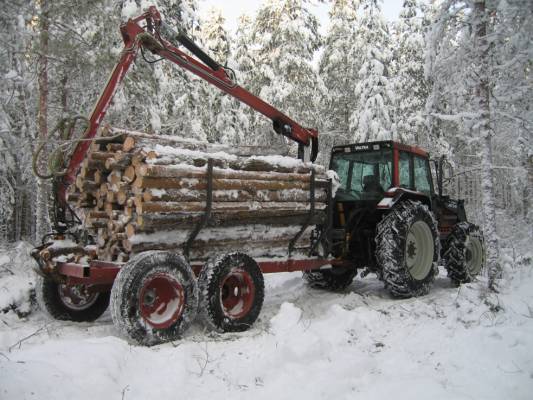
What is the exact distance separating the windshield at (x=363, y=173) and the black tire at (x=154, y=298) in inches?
145

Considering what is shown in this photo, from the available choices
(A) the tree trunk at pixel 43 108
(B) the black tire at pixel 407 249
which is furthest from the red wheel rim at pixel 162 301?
(A) the tree trunk at pixel 43 108

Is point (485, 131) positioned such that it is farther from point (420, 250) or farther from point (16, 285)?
point (16, 285)

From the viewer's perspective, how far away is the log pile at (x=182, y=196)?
5242 mm

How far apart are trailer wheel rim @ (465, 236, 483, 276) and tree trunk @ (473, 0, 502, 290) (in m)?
2.13

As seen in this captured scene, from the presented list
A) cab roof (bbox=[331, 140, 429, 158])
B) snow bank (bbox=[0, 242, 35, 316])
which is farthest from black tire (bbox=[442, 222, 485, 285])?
snow bank (bbox=[0, 242, 35, 316])

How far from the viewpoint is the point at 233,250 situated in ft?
20.1

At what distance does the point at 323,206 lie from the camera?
7.08 metres

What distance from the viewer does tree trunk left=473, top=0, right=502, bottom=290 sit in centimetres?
695

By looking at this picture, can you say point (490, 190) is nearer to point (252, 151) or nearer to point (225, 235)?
point (252, 151)

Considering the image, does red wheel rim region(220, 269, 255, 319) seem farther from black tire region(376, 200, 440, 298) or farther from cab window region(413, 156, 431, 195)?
cab window region(413, 156, 431, 195)

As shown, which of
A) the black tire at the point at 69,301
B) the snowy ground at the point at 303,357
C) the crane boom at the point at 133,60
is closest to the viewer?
the snowy ground at the point at 303,357

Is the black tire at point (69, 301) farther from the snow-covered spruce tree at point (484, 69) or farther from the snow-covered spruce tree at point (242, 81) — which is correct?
the snow-covered spruce tree at point (242, 81)

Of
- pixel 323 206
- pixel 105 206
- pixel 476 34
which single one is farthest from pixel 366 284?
pixel 105 206

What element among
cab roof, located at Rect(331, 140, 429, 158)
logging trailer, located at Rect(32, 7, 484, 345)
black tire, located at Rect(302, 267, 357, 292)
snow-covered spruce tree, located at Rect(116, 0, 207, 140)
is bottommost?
black tire, located at Rect(302, 267, 357, 292)
